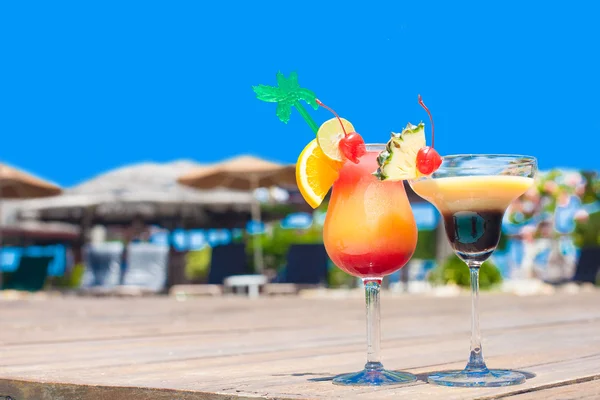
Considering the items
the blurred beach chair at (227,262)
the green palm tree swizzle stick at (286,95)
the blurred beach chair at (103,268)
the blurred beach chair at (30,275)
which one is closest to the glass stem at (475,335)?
the green palm tree swizzle stick at (286,95)

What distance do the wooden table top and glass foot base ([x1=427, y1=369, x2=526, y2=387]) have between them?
0.03m

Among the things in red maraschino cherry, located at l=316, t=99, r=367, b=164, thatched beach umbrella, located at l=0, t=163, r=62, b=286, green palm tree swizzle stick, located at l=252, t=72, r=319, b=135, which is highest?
thatched beach umbrella, located at l=0, t=163, r=62, b=286

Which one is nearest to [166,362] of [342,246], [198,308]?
[342,246]

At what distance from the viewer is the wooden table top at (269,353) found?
1285 millimetres

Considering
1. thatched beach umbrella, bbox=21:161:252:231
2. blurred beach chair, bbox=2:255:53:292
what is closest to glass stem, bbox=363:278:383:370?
blurred beach chair, bbox=2:255:53:292

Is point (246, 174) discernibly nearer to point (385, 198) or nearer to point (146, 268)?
point (146, 268)

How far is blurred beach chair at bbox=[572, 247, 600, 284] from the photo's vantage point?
31.7 feet

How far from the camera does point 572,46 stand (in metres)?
4.81

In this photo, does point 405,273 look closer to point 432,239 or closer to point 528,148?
point 432,239

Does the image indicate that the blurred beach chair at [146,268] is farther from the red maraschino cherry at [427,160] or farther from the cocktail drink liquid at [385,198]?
the red maraschino cherry at [427,160]

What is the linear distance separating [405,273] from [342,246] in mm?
9717

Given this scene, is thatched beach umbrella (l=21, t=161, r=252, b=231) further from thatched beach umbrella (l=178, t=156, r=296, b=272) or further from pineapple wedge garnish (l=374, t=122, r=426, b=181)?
pineapple wedge garnish (l=374, t=122, r=426, b=181)

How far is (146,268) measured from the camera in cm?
1030

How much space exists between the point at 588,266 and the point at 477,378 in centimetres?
901
